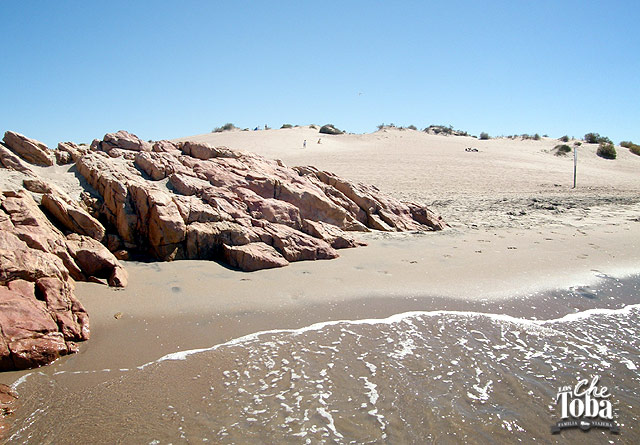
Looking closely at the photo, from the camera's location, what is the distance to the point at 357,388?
A: 3.31 m

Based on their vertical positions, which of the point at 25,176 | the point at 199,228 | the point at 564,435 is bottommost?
the point at 564,435

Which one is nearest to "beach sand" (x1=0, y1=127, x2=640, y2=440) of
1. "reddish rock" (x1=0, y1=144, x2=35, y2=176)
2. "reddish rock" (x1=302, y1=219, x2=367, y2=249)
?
"reddish rock" (x1=302, y1=219, x2=367, y2=249)

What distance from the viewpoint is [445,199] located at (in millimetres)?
13477

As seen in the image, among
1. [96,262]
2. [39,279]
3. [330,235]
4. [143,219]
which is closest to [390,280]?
[330,235]

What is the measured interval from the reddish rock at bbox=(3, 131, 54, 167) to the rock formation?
0.05 feet

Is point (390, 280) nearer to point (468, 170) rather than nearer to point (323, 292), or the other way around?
point (323, 292)

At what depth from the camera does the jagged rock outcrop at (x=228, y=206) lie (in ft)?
19.9

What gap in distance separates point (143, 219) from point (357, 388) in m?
4.21

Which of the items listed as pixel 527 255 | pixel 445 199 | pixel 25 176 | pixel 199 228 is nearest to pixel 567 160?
pixel 445 199

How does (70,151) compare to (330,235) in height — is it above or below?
above

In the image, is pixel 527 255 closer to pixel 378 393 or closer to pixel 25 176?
pixel 378 393

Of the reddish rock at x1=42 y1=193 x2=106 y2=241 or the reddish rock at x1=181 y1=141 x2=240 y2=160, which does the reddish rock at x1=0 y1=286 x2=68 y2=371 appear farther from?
the reddish rock at x1=181 y1=141 x2=240 y2=160

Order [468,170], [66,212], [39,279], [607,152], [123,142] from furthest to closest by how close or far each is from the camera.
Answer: [607,152] < [468,170] < [123,142] < [66,212] < [39,279]

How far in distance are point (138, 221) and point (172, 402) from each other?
3.66 meters
